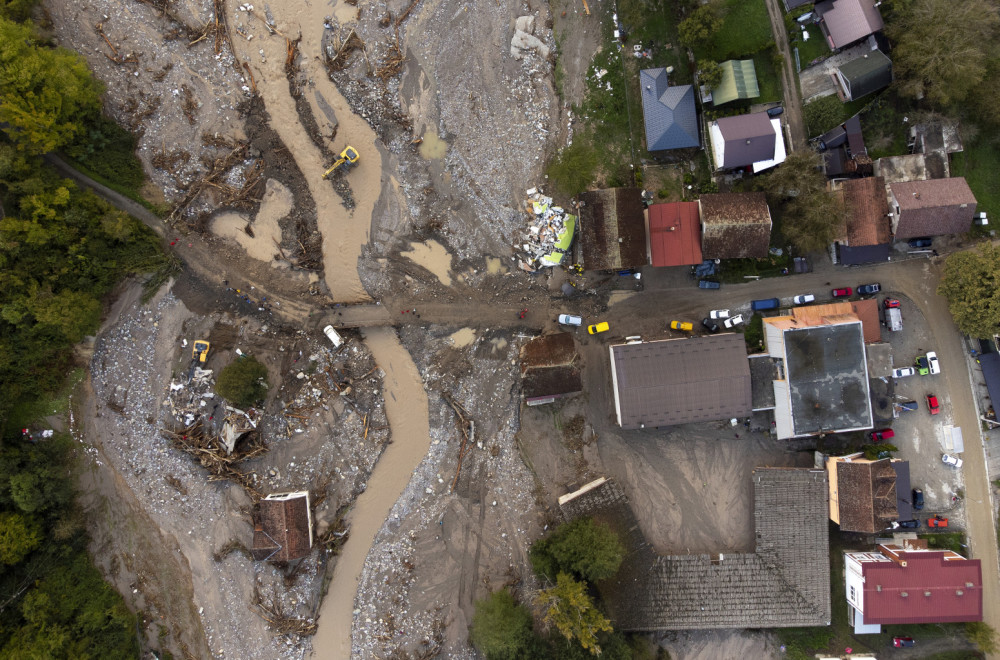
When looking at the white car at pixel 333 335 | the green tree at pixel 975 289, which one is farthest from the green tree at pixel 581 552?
the green tree at pixel 975 289

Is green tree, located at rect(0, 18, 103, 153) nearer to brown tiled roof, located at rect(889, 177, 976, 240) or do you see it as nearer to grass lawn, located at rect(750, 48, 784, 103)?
grass lawn, located at rect(750, 48, 784, 103)

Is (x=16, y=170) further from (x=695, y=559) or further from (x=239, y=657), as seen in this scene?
(x=695, y=559)

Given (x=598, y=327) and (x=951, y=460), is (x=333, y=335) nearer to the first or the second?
(x=598, y=327)

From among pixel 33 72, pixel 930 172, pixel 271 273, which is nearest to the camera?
pixel 33 72

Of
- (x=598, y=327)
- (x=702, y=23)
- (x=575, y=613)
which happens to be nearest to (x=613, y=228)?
(x=598, y=327)

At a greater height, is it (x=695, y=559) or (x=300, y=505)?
(x=300, y=505)

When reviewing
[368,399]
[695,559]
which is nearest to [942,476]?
[695,559]

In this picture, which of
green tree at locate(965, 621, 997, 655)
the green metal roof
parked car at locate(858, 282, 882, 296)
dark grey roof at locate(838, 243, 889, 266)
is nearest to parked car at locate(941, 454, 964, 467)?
green tree at locate(965, 621, 997, 655)
